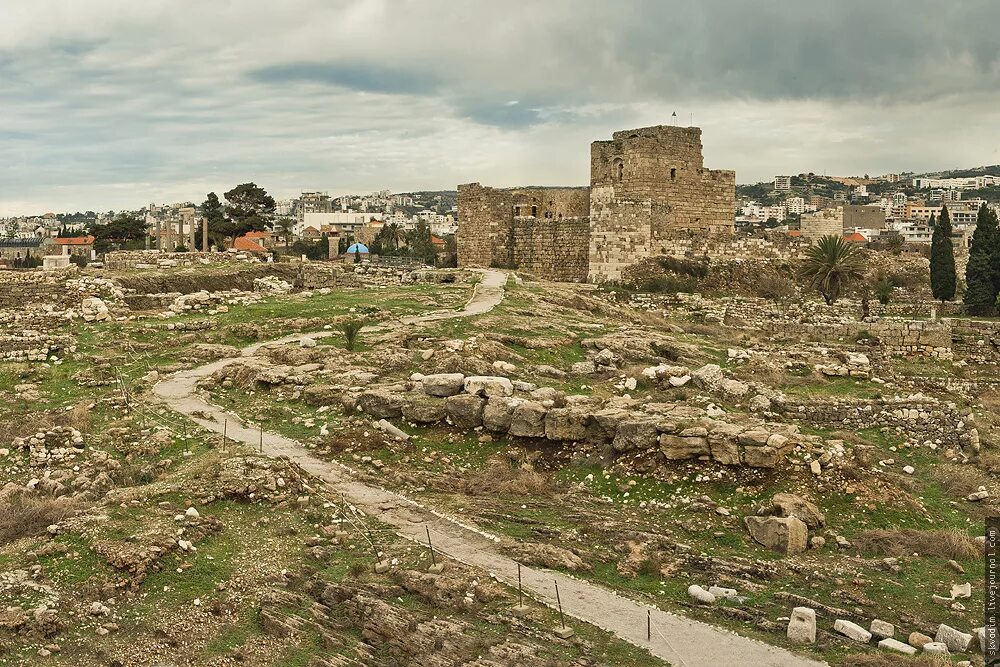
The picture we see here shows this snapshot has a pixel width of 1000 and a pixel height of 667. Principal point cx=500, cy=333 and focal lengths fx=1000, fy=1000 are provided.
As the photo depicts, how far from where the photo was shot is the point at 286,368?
19.7m

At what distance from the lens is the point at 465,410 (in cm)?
1589

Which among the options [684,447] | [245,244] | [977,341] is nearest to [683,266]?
[977,341]

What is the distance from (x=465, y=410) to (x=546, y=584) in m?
5.63

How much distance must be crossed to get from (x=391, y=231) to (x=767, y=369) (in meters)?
69.6

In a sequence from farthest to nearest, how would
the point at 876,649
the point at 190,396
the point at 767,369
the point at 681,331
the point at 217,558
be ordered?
A: the point at 681,331 < the point at 767,369 < the point at 190,396 < the point at 217,558 < the point at 876,649

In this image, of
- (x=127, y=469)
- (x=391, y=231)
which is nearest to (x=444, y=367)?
(x=127, y=469)

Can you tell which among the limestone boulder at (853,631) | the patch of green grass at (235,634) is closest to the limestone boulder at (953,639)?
the limestone boulder at (853,631)

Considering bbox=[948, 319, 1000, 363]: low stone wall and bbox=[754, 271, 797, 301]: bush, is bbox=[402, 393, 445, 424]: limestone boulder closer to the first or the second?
bbox=[948, 319, 1000, 363]: low stone wall

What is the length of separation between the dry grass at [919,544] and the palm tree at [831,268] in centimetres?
2077

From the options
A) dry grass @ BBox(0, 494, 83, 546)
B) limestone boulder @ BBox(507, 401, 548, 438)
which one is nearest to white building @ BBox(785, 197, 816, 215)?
limestone boulder @ BBox(507, 401, 548, 438)

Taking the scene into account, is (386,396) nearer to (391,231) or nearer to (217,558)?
(217,558)

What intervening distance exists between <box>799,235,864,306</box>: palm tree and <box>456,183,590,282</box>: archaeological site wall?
8.40m

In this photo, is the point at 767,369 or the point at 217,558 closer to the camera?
the point at 217,558

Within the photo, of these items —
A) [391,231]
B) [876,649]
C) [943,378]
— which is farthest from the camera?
[391,231]
